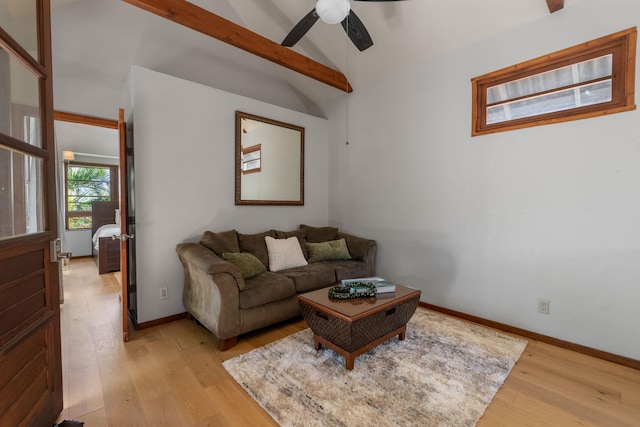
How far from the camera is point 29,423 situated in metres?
1.26

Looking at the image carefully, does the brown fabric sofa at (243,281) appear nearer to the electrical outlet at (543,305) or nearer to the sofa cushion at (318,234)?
the sofa cushion at (318,234)

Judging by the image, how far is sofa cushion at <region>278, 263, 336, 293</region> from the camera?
2832 millimetres

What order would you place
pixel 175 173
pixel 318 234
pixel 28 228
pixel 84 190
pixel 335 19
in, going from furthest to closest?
pixel 84 190
pixel 318 234
pixel 175 173
pixel 335 19
pixel 28 228

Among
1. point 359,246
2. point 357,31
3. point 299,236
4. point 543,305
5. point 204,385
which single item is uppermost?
point 357,31

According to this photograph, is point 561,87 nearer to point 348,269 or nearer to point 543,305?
point 543,305

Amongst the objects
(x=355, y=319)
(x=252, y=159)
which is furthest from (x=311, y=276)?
(x=252, y=159)

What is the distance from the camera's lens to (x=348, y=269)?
10.9ft

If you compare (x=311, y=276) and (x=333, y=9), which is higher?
(x=333, y=9)

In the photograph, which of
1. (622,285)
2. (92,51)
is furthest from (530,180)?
(92,51)

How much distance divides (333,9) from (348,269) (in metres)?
2.52

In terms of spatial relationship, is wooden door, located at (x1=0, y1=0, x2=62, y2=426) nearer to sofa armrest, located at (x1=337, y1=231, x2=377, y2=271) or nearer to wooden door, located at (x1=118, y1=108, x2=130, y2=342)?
wooden door, located at (x1=118, y1=108, x2=130, y2=342)

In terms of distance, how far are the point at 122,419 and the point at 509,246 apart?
3.22 m

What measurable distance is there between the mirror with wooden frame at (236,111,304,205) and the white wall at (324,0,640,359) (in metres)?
0.98

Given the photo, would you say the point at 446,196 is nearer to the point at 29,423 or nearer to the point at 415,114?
the point at 415,114
